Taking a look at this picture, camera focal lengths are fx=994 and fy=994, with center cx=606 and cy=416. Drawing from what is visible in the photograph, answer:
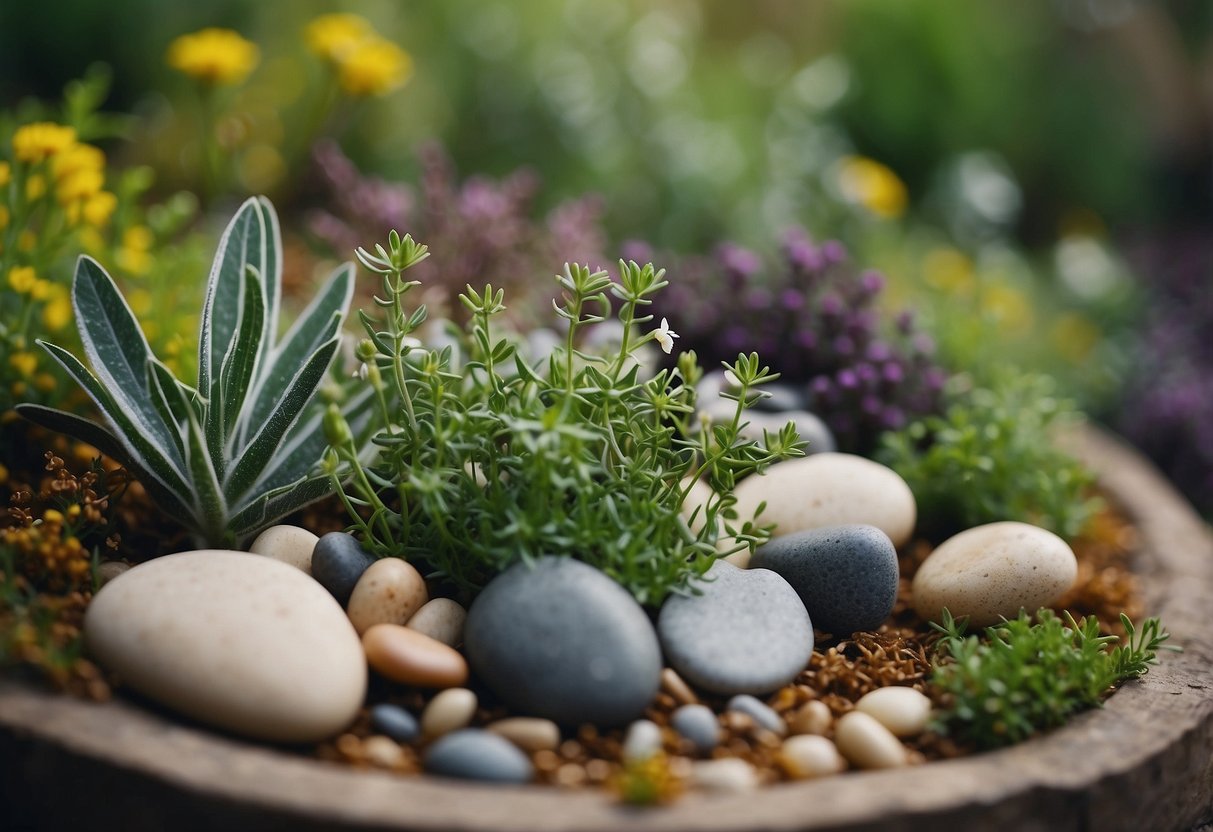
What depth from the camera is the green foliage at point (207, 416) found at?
186cm

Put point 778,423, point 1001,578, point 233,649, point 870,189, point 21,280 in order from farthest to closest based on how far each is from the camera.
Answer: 1. point 870,189
2. point 778,423
3. point 21,280
4. point 1001,578
5. point 233,649

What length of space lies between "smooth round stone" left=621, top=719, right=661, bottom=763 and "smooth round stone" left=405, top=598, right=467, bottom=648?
383 millimetres

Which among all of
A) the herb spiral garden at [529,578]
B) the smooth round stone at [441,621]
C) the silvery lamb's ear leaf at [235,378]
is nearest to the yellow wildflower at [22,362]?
the herb spiral garden at [529,578]

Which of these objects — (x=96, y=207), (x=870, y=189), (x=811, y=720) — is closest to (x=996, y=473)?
(x=811, y=720)

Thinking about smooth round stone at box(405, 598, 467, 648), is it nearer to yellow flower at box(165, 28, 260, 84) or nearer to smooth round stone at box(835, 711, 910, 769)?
smooth round stone at box(835, 711, 910, 769)

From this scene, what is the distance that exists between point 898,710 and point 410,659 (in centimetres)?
84

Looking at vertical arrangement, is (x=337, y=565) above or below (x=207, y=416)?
below

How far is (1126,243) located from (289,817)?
17.5 feet

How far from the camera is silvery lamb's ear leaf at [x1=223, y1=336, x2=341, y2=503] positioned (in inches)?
74.2

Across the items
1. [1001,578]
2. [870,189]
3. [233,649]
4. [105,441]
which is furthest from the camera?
[870,189]

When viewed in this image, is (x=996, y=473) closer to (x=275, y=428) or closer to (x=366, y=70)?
(x=275, y=428)

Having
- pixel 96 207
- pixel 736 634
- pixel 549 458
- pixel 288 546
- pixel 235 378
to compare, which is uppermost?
pixel 96 207

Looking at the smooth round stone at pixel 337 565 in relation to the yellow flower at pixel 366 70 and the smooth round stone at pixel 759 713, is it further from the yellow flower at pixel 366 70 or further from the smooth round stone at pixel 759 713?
the yellow flower at pixel 366 70

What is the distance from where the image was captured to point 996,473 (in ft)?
7.93
